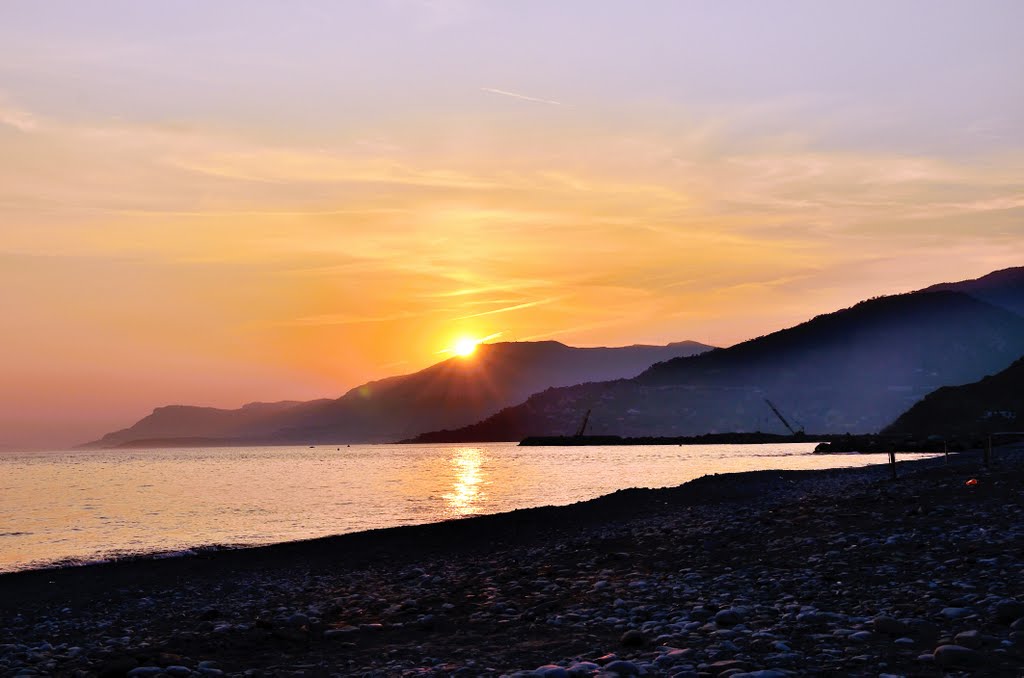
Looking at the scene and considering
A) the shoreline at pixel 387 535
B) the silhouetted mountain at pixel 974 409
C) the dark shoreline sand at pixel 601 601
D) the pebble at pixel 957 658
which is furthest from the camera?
the silhouetted mountain at pixel 974 409

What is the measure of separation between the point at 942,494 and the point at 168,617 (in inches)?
866

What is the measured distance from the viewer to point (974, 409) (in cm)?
16362

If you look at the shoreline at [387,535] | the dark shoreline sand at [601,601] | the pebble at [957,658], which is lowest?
the shoreline at [387,535]

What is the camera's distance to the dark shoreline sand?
1134 centimetres

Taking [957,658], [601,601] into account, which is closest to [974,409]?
[601,601]

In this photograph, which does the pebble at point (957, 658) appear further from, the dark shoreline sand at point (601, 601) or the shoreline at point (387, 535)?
the shoreline at point (387, 535)

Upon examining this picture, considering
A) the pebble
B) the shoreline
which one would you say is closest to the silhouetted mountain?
the shoreline

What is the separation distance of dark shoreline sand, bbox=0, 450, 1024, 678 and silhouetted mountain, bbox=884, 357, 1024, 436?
137115 mm

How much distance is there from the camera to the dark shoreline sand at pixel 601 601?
11.3 metres

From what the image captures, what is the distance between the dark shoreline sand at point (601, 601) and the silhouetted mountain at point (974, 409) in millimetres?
137115

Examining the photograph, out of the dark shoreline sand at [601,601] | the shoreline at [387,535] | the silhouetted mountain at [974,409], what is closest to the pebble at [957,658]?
the dark shoreline sand at [601,601]

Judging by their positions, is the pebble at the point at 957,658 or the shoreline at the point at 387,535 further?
the shoreline at the point at 387,535

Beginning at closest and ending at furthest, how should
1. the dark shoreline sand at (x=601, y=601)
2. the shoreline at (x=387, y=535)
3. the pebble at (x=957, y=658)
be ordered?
the pebble at (x=957, y=658)
the dark shoreline sand at (x=601, y=601)
the shoreline at (x=387, y=535)

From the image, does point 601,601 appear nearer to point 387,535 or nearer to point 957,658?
point 957,658
